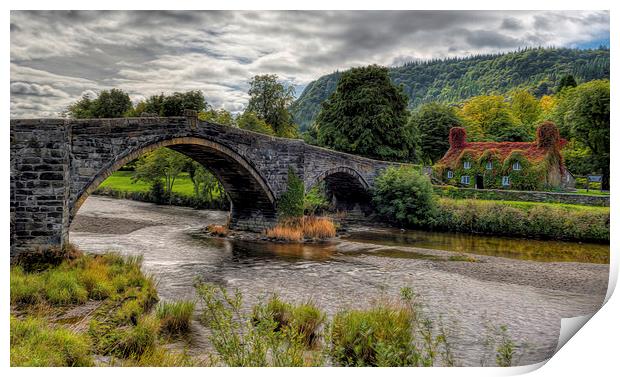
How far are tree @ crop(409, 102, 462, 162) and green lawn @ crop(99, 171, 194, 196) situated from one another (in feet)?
61.0

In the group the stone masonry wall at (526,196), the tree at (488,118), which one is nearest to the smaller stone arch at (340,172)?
the stone masonry wall at (526,196)

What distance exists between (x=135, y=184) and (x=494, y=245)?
25573mm

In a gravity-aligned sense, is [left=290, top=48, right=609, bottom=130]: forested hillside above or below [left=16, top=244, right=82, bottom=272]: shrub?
above

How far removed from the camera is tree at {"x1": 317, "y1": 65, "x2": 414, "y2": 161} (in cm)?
3084

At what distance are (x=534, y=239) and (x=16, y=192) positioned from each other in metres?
18.4

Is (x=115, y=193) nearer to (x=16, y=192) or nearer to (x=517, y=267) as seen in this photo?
(x=16, y=192)

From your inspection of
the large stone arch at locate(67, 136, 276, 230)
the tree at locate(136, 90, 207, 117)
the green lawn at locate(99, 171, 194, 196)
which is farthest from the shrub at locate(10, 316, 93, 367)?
the green lawn at locate(99, 171, 194, 196)

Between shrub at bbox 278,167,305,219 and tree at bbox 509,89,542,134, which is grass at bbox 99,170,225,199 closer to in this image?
shrub at bbox 278,167,305,219

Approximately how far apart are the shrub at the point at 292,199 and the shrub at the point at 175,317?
11827 millimetres

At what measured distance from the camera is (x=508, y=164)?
28.0 metres

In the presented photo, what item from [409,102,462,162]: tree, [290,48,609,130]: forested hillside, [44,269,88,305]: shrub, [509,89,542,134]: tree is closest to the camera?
[44,269,88,305]: shrub

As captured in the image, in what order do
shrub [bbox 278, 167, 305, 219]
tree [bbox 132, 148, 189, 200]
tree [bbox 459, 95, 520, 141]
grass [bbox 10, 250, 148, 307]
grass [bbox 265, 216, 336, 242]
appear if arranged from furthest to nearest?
tree [bbox 459, 95, 520, 141], tree [bbox 132, 148, 189, 200], shrub [bbox 278, 167, 305, 219], grass [bbox 265, 216, 336, 242], grass [bbox 10, 250, 148, 307]

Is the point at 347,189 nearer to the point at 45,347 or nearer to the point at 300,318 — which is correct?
the point at 300,318

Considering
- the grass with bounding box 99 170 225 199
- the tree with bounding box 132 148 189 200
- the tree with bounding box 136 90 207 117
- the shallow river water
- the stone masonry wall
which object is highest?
the tree with bounding box 136 90 207 117
